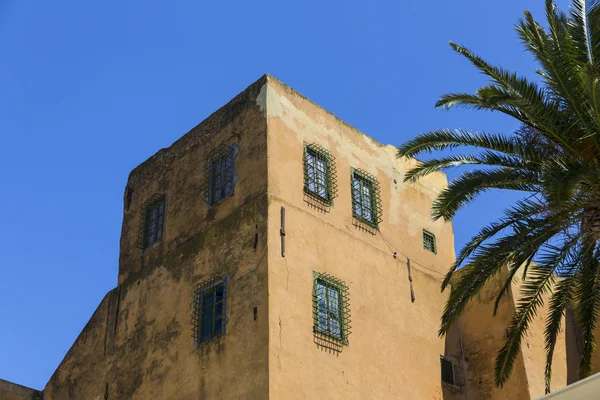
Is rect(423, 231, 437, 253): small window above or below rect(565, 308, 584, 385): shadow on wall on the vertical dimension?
above

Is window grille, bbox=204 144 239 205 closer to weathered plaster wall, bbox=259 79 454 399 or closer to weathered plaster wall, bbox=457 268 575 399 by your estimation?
weathered plaster wall, bbox=259 79 454 399

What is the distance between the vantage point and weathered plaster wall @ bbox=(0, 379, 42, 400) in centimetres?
2155

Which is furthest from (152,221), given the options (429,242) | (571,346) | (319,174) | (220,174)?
(571,346)

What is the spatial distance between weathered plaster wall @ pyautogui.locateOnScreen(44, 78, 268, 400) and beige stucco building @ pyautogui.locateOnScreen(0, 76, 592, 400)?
0.04 metres

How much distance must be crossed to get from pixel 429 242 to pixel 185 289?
601 centimetres

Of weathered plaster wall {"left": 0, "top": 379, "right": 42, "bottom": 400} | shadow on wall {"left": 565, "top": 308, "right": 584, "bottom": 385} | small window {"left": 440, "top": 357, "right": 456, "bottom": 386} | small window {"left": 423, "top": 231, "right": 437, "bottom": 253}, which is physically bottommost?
small window {"left": 440, "top": 357, "right": 456, "bottom": 386}

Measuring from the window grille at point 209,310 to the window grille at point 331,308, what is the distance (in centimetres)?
177

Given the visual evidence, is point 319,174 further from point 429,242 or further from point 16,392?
point 16,392

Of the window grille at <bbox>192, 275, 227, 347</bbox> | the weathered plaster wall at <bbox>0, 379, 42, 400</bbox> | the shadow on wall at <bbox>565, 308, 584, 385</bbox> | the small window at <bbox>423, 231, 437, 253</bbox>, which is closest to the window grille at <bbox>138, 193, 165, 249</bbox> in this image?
the window grille at <bbox>192, 275, 227, 347</bbox>

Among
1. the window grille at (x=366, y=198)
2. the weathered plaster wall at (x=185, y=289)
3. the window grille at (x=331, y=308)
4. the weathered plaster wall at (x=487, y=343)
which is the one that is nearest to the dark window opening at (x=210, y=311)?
Answer: the weathered plaster wall at (x=185, y=289)

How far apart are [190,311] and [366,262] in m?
3.74

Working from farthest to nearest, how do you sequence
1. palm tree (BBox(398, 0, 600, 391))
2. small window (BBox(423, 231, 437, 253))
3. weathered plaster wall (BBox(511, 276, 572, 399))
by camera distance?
small window (BBox(423, 231, 437, 253))
weathered plaster wall (BBox(511, 276, 572, 399))
palm tree (BBox(398, 0, 600, 391))

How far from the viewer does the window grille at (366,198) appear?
19.9m

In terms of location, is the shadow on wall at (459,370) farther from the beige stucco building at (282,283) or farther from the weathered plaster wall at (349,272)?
the weathered plaster wall at (349,272)
